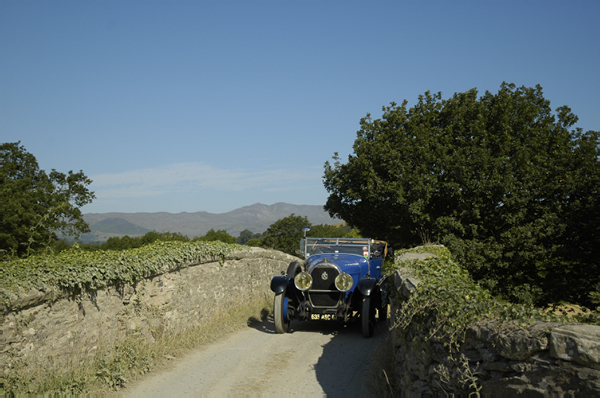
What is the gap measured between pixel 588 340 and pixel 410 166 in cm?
1561

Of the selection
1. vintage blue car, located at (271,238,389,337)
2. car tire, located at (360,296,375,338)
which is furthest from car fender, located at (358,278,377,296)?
car tire, located at (360,296,375,338)

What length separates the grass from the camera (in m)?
4.54

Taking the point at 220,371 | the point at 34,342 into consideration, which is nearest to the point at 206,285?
the point at 220,371

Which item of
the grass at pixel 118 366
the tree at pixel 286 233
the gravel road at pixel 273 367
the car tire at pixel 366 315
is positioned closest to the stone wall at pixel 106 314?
the grass at pixel 118 366

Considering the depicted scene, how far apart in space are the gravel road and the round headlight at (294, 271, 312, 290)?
3.21ft

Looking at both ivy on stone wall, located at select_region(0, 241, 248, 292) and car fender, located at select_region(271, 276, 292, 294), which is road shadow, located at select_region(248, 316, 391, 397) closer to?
car fender, located at select_region(271, 276, 292, 294)

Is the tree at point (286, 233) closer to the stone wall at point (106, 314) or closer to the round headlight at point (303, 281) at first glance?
the stone wall at point (106, 314)

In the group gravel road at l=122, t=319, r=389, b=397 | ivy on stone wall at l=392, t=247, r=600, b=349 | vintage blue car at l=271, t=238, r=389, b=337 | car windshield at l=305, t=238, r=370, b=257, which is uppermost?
car windshield at l=305, t=238, r=370, b=257

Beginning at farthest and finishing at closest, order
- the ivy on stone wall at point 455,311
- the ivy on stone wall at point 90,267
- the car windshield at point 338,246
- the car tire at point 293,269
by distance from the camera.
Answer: the car windshield at point 338,246
the car tire at point 293,269
the ivy on stone wall at point 90,267
the ivy on stone wall at point 455,311

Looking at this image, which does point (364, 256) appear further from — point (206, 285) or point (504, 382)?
point (504, 382)

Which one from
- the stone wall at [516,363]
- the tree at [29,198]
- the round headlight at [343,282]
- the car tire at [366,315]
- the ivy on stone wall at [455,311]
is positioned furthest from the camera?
the tree at [29,198]

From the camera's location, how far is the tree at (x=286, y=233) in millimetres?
46562

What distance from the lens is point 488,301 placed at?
3709 mm

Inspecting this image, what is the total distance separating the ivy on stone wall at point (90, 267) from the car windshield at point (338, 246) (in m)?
3.13
